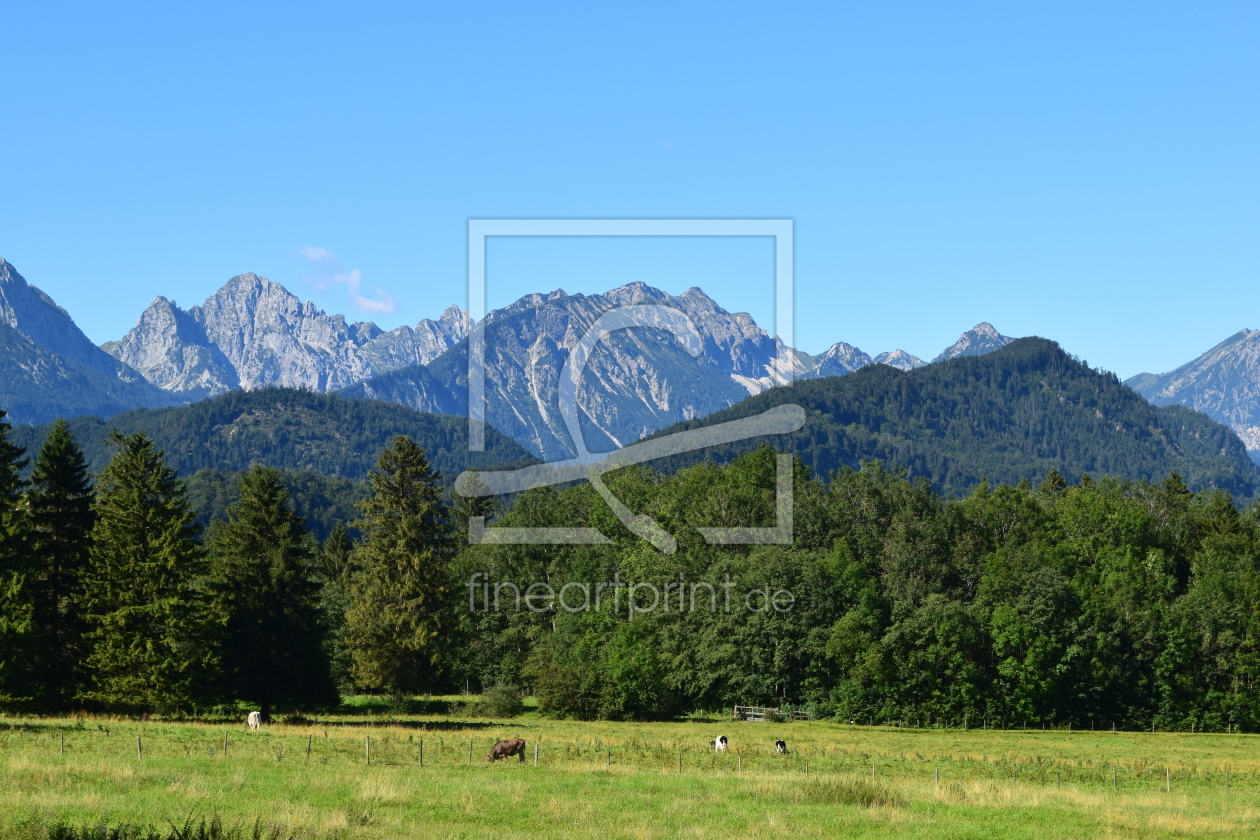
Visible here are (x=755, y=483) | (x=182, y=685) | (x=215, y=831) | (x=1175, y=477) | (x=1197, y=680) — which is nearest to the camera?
(x=215, y=831)

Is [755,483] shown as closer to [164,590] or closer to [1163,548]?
[1163,548]

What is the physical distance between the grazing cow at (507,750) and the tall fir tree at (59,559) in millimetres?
20197

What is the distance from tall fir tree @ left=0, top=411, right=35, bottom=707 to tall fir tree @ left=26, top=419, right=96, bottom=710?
1101 mm

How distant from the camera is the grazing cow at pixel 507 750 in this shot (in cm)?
3962

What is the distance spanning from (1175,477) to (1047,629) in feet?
136

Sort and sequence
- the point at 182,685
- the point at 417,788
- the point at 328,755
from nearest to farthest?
1. the point at 417,788
2. the point at 328,755
3. the point at 182,685

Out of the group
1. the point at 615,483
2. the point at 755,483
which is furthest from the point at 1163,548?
the point at 615,483

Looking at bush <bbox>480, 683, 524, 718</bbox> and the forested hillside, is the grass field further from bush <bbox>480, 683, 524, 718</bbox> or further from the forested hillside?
the forested hillside

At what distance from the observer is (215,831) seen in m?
21.9

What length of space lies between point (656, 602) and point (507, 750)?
3551 cm

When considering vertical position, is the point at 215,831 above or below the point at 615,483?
below

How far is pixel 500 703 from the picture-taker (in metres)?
67.7

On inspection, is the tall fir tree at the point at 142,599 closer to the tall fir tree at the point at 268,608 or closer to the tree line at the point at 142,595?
the tree line at the point at 142,595

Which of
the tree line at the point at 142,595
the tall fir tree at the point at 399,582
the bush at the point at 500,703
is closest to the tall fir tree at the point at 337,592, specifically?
the tall fir tree at the point at 399,582
